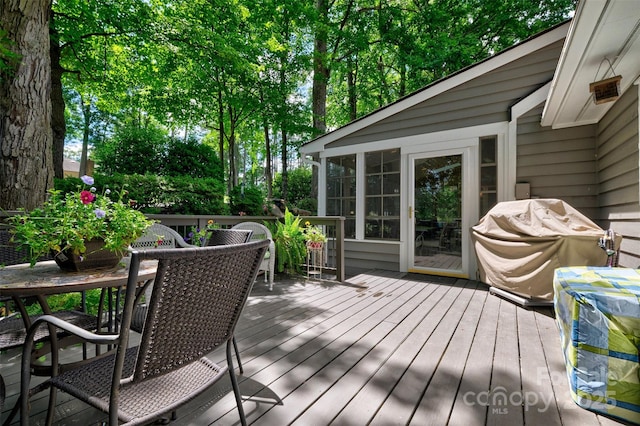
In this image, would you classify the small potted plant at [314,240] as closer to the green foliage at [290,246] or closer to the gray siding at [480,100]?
the green foliage at [290,246]

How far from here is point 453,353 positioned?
2.04 metres

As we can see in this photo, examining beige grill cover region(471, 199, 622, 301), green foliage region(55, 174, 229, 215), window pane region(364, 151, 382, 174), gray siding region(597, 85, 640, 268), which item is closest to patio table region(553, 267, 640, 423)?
beige grill cover region(471, 199, 622, 301)

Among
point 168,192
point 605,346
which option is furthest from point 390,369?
point 168,192

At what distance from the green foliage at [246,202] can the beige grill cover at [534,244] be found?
18.8ft

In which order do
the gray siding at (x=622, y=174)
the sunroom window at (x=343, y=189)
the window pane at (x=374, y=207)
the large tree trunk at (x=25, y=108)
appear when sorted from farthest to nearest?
1. the sunroom window at (x=343, y=189)
2. the window pane at (x=374, y=207)
3. the large tree trunk at (x=25, y=108)
4. the gray siding at (x=622, y=174)

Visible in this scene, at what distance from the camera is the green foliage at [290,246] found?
14.9 feet

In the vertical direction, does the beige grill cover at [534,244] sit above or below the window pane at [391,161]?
below

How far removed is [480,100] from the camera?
14.0ft

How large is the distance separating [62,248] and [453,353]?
7.85 feet

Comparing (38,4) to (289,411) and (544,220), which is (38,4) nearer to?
(289,411)

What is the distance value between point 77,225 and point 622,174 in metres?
4.22

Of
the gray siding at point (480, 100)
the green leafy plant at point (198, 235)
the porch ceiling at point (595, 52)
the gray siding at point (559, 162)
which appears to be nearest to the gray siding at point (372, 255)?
the gray siding at point (480, 100)

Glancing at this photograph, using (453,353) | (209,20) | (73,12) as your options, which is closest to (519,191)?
(453,353)

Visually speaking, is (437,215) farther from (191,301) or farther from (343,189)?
(191,301)
